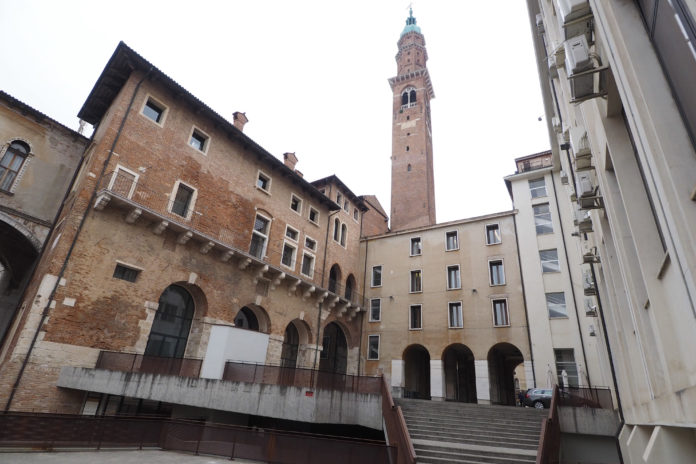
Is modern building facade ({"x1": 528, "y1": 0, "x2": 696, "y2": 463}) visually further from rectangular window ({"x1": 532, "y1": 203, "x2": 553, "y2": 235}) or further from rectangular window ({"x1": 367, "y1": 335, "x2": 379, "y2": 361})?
rectangular window ({"x1": 367, "y1": 335, "x2": 379, "y2": 361})

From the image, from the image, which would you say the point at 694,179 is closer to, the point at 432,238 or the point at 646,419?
the point at 646,419

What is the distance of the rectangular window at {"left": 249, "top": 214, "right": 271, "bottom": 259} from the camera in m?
21.2

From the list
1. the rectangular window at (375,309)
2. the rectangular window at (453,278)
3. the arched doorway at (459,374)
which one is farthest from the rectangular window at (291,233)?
the arched doorway at (459,374)

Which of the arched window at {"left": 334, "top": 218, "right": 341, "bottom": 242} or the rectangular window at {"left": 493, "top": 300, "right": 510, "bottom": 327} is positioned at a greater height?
the arched window at {"left": 334, "top": 218, "right": 341, "bottom": 242}

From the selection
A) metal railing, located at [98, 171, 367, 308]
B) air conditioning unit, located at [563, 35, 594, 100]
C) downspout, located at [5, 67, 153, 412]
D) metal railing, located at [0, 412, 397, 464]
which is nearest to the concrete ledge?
downspout, located at [5, 67, 153, 412]

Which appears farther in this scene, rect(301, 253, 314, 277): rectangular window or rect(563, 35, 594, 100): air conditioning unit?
rect(301, 253, 314, 277): rectangular window

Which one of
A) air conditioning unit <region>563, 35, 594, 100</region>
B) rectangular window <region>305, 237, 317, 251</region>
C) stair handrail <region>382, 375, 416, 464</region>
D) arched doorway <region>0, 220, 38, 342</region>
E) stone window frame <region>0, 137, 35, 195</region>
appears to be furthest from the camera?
rectangular window <region>305, 237, 317, 251</region>

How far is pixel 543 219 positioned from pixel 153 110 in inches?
893

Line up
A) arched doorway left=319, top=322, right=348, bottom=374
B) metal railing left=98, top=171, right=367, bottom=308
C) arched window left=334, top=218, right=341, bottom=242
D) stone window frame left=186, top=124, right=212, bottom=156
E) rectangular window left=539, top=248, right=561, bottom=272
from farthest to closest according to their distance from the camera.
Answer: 1. arched window left=334, top=218, right=341, bottom=242
2. arched doorway left=319, top=322, right=348, bottom=374
3. rectangular window left=539, top=248, right=561, bottom=272
4. stone window frame left=186, top=124, right=212, bottom=156
5. metal railing left=98, top=171, right=367, bottom=308

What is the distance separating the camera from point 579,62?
386 cm

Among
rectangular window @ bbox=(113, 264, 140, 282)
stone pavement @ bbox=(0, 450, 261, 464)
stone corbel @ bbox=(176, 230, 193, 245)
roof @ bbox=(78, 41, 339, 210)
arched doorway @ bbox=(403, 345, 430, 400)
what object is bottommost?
stone pavement @ bbox=(0, 450, 261, 464)

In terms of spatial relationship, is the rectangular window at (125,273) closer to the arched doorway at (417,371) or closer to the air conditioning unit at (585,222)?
the air conditioning unit at (585,222)

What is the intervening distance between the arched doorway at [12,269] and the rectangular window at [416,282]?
22.0 meters

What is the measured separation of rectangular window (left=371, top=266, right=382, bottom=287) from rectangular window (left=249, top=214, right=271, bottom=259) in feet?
32.3
